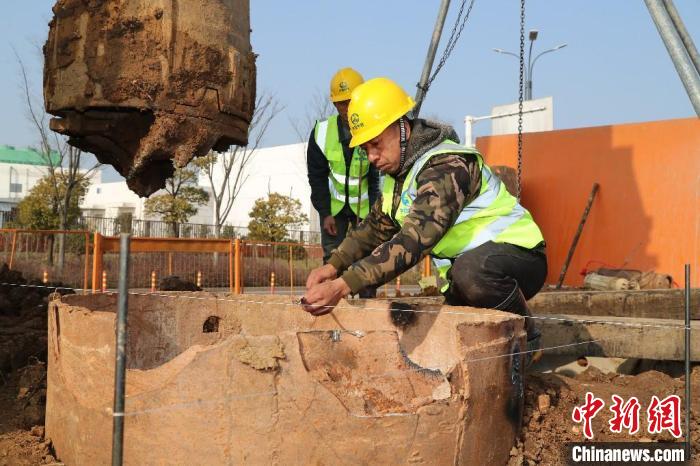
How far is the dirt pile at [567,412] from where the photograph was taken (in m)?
3.30

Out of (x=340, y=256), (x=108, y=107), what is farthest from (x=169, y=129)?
(x=340, y=256)

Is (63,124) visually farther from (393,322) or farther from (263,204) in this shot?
(263,204)

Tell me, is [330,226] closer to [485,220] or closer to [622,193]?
[485,220]

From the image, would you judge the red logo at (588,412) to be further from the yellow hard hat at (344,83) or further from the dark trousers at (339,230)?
the yellow hard hat at (344,83)

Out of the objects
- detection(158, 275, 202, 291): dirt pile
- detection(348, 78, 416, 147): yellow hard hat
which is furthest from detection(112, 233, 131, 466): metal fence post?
detection(158, 275, 202, 291): dirt pile

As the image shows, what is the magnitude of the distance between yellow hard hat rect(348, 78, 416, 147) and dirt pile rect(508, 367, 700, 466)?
1623 mm

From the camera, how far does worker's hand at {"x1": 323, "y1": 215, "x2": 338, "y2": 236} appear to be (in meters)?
5.88

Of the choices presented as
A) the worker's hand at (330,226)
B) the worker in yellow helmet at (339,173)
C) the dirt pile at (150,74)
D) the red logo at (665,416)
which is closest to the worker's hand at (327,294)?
the dirt pile at (150,74)

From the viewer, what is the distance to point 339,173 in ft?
18.9

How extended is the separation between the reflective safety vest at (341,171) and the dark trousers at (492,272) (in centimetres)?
205

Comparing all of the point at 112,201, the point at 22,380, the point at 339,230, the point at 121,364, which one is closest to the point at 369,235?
the point at 339,230

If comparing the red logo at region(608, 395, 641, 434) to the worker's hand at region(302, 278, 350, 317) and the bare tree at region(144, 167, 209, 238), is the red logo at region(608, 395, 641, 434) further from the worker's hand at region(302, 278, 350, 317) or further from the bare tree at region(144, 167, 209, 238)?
the bare tree at region(144, 167, 209, 238)

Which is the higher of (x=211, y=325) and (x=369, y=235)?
(x=369, y=235)

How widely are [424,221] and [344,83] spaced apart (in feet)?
8.80
